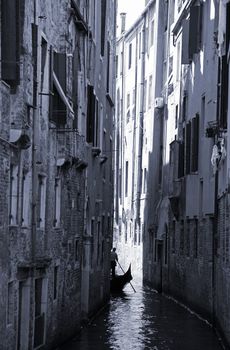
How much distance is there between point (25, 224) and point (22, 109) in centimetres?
208

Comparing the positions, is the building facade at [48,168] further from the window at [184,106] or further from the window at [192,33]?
the window at [184,106]

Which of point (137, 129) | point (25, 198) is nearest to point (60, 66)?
point (25, 198)

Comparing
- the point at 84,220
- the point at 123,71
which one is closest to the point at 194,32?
the point at 84,220

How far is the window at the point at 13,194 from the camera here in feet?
51.4

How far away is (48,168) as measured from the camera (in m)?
19.1

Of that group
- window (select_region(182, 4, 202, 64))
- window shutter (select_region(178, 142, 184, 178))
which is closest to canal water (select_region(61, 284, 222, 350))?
window shutter (select_region(178, 142, 184, 178))

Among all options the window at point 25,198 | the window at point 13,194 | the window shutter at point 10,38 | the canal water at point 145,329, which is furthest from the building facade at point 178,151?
the window shutter at point 10,38

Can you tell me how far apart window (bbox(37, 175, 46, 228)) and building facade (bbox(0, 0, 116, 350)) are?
19mm

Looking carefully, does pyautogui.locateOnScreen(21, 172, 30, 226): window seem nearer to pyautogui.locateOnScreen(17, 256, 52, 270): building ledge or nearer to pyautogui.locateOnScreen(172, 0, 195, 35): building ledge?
pyautogui.locateOnScreen(17, 256, 52, 270): building ledge

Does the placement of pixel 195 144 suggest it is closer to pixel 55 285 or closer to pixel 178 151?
pixel 178 151

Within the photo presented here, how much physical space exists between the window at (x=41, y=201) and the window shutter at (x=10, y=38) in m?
3.85

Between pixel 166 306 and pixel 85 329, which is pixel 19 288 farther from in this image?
pixel 166 306

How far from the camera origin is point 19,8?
15.3 metres

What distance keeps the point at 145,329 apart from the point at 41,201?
Result: 27.7 ft
